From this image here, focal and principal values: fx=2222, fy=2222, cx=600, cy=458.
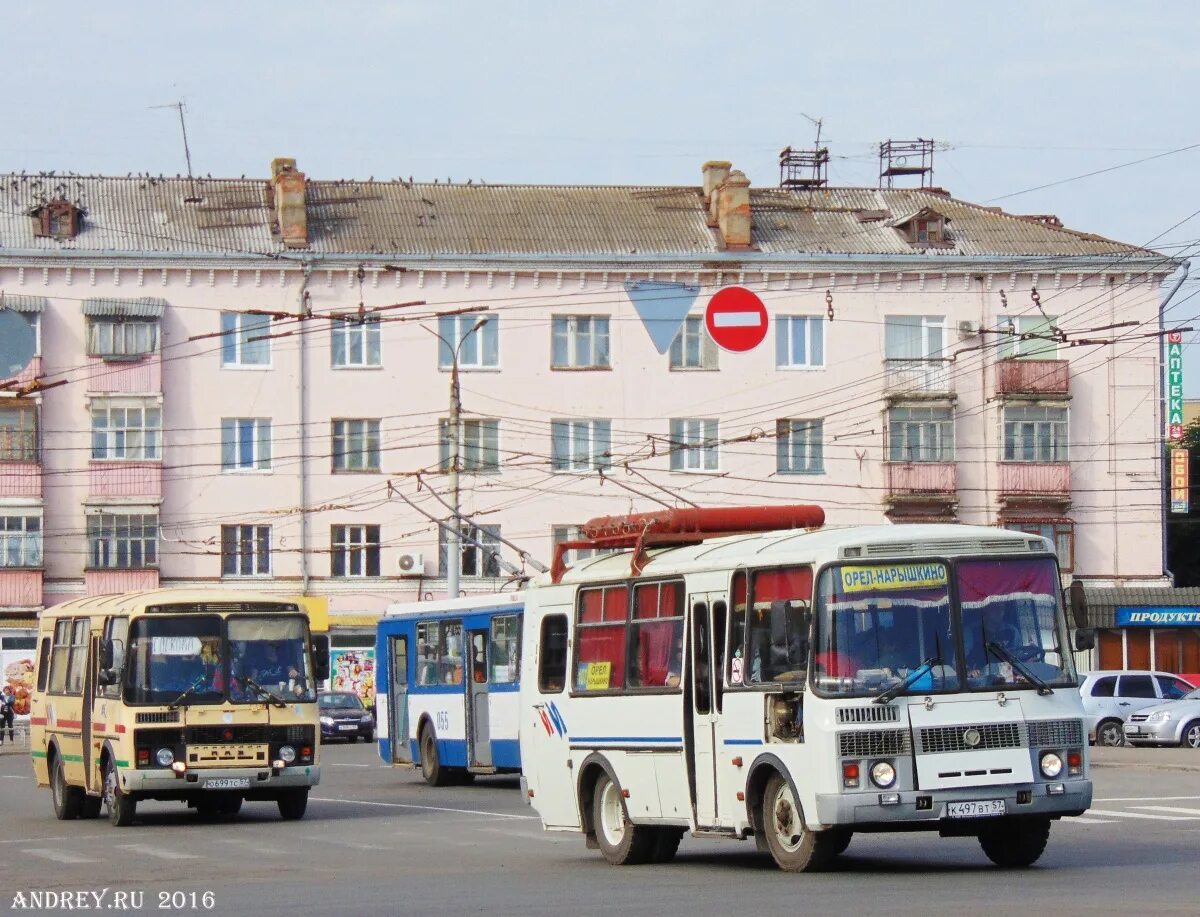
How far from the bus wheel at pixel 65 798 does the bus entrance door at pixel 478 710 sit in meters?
6.35

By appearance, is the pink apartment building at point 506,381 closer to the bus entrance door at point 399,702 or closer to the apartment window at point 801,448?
the apartment window at point 801,448

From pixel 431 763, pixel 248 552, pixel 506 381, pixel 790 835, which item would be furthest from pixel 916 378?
pixel 790 835

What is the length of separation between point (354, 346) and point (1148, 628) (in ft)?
71.2

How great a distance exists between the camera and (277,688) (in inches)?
894

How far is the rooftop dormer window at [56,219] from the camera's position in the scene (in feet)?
184

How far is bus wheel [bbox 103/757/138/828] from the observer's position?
22.3 m

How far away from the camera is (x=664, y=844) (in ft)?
53.8

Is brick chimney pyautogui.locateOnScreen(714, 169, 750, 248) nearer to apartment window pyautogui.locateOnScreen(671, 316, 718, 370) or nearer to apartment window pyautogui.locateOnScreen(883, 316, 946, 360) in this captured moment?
apartment window pyautogui.locateOnScreen(671, 316, 718, 370)

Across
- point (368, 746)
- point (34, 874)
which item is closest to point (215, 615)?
point (34, 874)

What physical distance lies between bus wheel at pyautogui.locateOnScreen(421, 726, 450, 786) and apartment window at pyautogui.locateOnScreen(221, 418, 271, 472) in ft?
85.7

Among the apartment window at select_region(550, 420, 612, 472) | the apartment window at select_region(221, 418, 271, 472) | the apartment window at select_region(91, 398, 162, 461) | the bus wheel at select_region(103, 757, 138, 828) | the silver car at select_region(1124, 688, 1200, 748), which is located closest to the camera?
the bus wheel at select_region(103, 757, 138, 828)

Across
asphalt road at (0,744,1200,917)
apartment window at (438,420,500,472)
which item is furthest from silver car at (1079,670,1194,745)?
apartment window at (438,420,500,472)

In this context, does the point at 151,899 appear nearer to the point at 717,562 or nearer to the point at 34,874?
the point at 34,874

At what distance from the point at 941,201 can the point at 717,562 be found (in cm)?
4870
